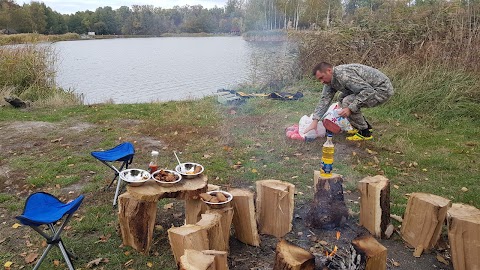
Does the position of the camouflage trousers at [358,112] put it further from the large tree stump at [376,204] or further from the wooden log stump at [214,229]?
the wooden log stump at [214,229]

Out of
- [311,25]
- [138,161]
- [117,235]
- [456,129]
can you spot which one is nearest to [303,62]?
[311,25]

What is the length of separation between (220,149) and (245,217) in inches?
107

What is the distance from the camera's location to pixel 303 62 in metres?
11.9

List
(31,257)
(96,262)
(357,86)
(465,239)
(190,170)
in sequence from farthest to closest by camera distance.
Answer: (357,86)
(190,170)
(31,257)
(96,262)
(465,239)

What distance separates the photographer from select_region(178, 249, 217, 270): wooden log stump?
6.96ft

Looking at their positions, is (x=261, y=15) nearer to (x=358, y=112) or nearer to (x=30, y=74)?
(x=30, y=74)

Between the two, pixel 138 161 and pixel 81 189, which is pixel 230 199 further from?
pixel 138 161

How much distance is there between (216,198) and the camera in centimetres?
308

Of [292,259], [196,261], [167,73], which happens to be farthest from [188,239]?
[167,73]

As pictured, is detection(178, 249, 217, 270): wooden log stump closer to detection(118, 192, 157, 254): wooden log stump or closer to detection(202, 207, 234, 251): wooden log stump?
detection(202, 207, 234, 251): wooden log stump

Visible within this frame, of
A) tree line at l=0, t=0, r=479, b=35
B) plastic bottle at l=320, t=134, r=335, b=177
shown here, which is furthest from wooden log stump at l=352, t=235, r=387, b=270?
tree line at l=0, t=0, r=479, b=35

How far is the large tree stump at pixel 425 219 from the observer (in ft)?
9.86

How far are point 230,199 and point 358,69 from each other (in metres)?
3.61

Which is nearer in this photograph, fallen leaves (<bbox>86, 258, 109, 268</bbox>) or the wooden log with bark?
the wooden log with bark
